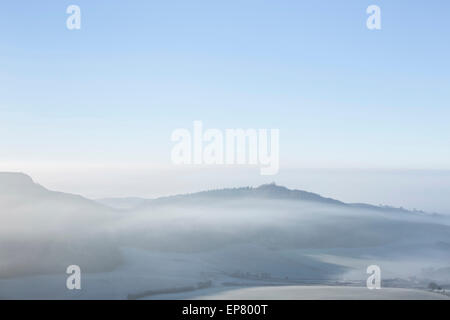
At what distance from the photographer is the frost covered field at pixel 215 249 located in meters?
44.3

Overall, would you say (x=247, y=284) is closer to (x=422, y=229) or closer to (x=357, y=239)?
(x=357, y=239)

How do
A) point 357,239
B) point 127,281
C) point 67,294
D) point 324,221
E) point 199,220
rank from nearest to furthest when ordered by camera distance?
1. point 67,294
2. point 127,281
3. point 199,220
4. point 357,239
5. point 324,221

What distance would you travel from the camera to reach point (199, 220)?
102 meters

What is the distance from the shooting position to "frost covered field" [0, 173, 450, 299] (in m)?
44.3

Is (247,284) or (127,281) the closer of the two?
(127,281)

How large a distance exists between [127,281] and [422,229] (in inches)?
3864

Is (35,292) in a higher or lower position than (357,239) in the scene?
higher

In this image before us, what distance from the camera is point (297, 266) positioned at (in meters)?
81.5

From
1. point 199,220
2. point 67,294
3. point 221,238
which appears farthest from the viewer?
point 199,220

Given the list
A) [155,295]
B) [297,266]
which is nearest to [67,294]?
[155,295]

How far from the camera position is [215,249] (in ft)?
275

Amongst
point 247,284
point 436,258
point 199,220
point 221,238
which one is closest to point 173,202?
point 199,220

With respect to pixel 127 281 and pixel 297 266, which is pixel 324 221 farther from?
pixel 127 281

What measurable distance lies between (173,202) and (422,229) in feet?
200
